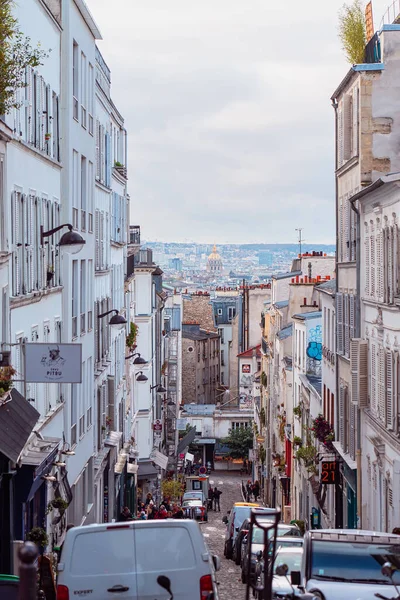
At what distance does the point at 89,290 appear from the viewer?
106 feet

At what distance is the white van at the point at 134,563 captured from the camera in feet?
37.1

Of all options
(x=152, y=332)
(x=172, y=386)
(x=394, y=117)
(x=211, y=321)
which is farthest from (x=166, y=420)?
(x=211, y=321)

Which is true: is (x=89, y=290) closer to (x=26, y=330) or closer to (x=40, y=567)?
(x=26, y=330)

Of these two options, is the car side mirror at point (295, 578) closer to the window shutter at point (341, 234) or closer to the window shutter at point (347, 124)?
the window shutter at point (347, 124)

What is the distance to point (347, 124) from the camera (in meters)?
33.0

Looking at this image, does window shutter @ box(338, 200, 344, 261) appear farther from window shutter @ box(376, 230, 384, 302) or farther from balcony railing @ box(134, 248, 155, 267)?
balcony railing @ box(134, 248, 155, 267)

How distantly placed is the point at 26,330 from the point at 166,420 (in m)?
55.4

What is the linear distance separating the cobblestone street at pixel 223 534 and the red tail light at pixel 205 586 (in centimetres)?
1045

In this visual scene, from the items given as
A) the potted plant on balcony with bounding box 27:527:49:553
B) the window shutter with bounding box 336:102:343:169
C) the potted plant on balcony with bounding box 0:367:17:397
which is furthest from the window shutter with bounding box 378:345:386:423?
the potted plant on balcony with bounding box 0:367:17:397

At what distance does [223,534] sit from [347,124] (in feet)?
76.6

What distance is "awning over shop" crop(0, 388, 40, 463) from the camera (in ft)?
55.3

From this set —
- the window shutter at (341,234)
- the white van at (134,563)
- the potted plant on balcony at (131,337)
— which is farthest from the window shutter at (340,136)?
the white van at (134,563)

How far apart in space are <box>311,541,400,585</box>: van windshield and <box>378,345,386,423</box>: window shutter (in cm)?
1252

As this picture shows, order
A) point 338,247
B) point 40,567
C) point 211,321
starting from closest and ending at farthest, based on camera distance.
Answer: point 40,567
point 338,247
point 211,321
